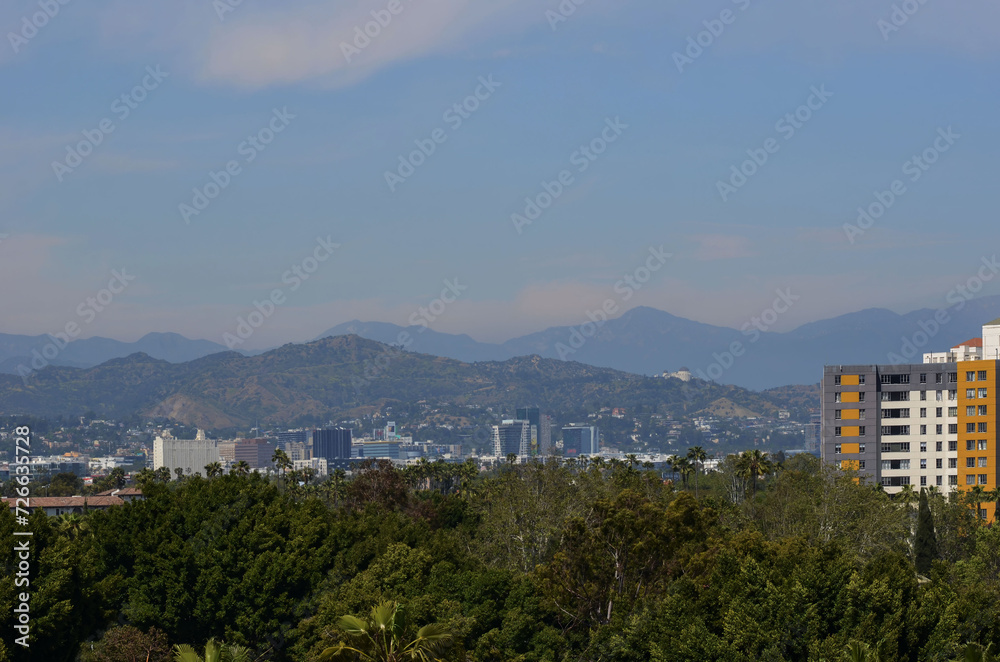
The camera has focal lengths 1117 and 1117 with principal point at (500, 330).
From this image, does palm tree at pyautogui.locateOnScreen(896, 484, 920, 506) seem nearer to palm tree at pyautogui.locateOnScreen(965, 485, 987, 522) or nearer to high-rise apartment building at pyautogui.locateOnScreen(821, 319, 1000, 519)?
palm tree at pyautogui.locateOnScreen(965, 485, 987, 522)

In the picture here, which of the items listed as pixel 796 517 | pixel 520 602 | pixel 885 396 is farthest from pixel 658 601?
pixel 885 396

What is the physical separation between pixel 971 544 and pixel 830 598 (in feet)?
134

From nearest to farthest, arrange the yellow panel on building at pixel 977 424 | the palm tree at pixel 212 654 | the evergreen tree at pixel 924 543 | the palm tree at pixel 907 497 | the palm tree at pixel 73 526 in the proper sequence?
the palm tree at pixel 212 654, the palm tree at pixel 73 526, the evergreen tree at pixel 924 543, the palm tree at pixel 907 497, the yellow panel on building at pixel 977 424

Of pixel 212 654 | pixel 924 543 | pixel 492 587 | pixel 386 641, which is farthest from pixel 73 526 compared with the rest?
pixel 924 543

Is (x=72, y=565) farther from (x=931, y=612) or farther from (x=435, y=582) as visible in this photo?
(x=931, y=612)

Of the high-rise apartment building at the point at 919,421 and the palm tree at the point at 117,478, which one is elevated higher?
the high-rise apartment building at the point at 919,421

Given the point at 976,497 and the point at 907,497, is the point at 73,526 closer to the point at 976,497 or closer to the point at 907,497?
the point at 907,497

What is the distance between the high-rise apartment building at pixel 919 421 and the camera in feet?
333

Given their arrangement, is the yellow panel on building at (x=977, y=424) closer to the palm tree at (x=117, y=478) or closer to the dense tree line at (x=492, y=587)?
the dense tree line at (x=492, y=587)

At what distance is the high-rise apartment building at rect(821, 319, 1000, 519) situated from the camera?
102 metres

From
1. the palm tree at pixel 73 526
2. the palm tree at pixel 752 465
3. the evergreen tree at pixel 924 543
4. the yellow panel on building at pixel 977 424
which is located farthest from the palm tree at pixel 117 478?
the evergreen tree at pixel 924 543

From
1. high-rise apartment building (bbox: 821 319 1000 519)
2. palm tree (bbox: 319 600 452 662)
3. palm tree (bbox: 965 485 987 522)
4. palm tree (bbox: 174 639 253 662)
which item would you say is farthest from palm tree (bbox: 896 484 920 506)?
palm tree (bbox: 174 639 253 662)

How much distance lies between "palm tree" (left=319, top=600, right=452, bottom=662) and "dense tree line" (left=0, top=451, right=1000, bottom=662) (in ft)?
0.23

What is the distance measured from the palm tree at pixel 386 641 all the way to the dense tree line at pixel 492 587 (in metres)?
0.07
